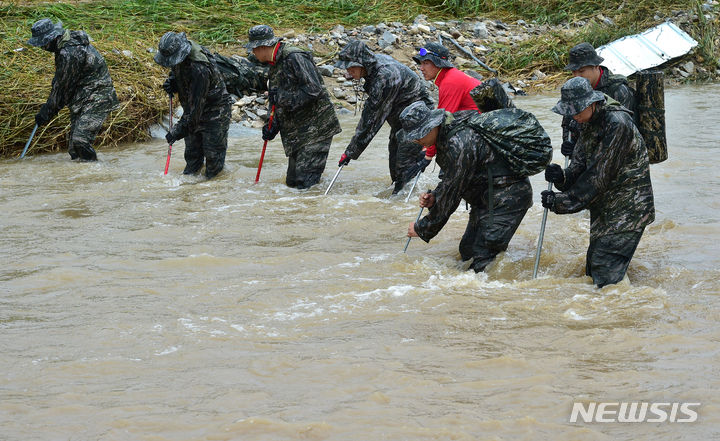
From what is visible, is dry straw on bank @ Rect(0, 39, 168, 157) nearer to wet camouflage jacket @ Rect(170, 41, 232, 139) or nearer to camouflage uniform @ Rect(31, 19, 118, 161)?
camouflage uniform @ Rect(31, 19, 118, 161)

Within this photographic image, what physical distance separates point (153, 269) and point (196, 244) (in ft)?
2.31

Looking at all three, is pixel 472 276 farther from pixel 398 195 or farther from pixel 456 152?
pixel 398 195

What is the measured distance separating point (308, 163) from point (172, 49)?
1.73 meters

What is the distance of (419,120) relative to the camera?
5.00m

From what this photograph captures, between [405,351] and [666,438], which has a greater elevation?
[666,438]

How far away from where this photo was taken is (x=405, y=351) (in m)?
4.27

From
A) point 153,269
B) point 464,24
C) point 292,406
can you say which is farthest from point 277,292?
point 464,24

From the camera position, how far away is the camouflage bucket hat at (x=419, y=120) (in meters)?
4.93

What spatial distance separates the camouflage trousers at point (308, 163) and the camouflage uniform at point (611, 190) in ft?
11.6

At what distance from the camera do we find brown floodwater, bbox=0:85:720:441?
358cm

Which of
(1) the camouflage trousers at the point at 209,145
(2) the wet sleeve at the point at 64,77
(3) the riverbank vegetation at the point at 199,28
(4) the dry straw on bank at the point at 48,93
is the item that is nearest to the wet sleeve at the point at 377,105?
(1) the camouflage trousers at the point at 209,145

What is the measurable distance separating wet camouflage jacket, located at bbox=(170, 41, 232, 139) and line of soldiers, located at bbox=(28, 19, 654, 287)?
0.03 feet

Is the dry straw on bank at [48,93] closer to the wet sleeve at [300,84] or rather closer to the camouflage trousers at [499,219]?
the wet sleeve at [300,84]

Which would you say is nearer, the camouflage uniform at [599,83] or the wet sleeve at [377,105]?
the camouflage uniform at [599,83]
